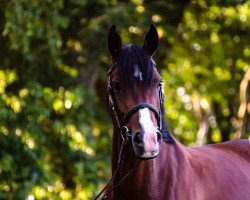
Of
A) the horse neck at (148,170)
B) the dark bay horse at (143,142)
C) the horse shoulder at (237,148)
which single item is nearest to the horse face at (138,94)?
the dark bay horse at (143,142)

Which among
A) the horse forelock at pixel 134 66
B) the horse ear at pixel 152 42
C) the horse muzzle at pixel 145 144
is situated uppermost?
the horse ear at pixel 152 42

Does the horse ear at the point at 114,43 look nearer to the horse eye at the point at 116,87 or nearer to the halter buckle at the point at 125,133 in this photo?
the horse eye at the point at 116,87

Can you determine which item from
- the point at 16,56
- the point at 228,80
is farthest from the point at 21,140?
the point at 228,80

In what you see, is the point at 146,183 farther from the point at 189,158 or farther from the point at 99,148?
the point at 99,148

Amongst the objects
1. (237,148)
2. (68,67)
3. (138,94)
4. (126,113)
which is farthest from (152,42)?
(68,67)

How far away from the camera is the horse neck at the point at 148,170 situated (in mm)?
5742

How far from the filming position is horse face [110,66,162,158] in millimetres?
5355

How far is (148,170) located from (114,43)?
1.01 m

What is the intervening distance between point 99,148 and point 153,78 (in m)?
12.2

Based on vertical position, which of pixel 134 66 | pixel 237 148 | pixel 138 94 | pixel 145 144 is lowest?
pixel 237 148

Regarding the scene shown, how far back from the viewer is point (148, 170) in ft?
18.8

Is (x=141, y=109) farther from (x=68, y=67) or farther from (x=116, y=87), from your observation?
(x=68, y=67)

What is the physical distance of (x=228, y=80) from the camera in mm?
20859

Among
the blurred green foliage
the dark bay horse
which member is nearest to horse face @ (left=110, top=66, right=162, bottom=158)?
the dark bay horse
